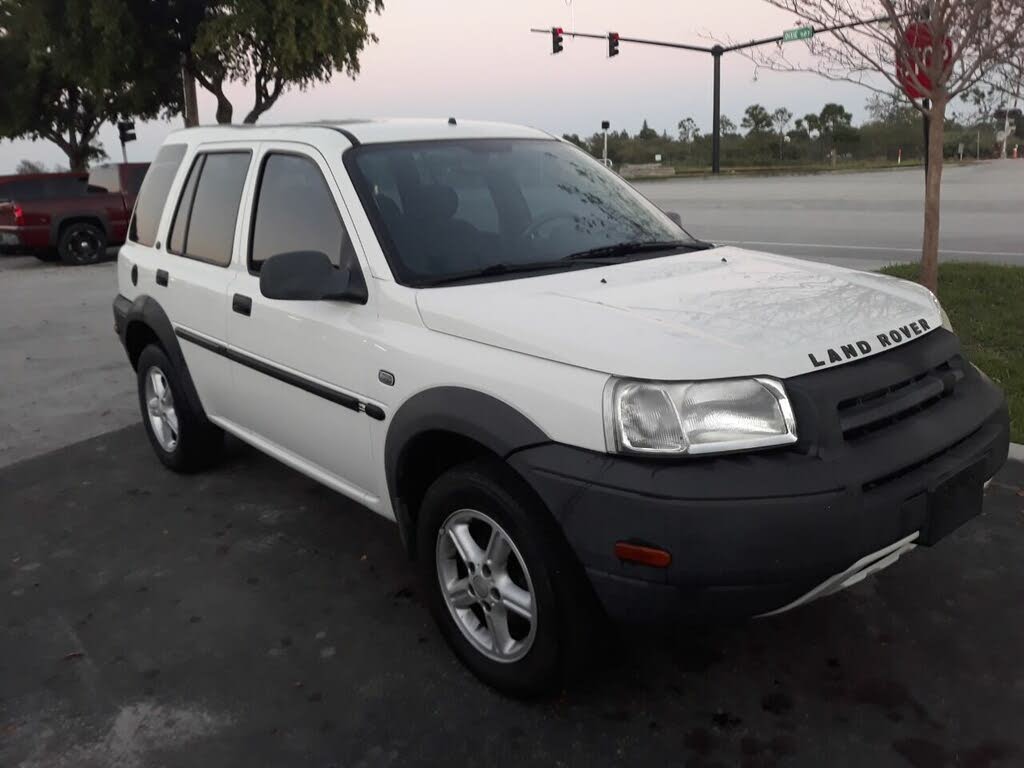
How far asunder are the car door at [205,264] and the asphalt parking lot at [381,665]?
0.76 m

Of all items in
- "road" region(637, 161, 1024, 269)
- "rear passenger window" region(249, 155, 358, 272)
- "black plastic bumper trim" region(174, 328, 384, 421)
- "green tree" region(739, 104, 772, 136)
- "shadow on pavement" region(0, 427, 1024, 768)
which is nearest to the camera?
"shadow on pavement" region(0, 427, 1024, 768)

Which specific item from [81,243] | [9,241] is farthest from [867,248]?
[9,241]

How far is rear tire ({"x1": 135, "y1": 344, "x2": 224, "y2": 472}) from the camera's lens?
4910 millimetres

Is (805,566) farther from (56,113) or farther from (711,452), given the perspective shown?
(56,113)

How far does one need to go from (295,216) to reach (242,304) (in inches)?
18.9

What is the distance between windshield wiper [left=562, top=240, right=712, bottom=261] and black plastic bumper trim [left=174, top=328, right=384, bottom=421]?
2.99 feet

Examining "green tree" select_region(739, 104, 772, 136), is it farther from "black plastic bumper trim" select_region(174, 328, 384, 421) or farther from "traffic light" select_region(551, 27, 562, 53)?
"black plastic bumper trim" select_region(174, 328, 384, 421)

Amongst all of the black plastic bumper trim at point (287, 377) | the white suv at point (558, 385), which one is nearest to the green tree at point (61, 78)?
the black plastic bumper trim at point (287, 377)

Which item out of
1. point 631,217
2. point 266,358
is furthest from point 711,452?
point 266,358

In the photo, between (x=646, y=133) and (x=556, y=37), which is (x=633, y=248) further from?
(x=646, y=133)

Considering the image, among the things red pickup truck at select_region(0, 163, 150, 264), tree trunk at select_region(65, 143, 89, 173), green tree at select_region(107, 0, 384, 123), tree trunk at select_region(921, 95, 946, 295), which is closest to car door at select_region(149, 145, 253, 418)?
tree trunk at select_region(921, 95, 946, 295)

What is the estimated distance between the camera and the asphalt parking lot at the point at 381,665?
2812 millimetres

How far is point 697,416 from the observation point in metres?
2.54

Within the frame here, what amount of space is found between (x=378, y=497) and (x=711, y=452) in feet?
4.65
